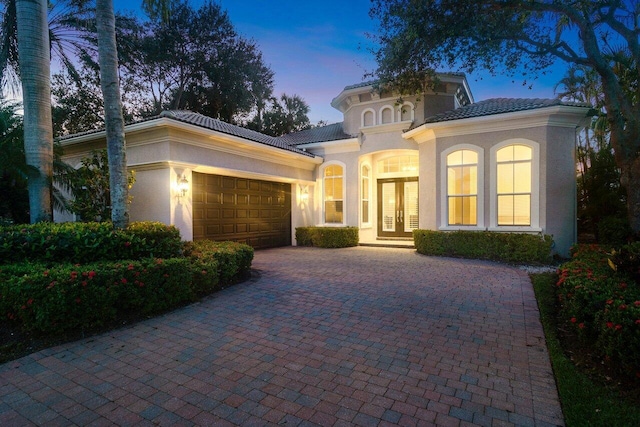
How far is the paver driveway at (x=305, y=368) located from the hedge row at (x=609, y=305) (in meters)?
0.56

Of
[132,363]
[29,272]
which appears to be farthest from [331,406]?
[29,272]

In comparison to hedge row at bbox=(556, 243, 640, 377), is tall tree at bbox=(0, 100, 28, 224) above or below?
above


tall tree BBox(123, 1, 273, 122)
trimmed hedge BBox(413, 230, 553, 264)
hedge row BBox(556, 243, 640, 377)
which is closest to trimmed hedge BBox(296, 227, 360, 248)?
trimmed hedge BBox(413, 230, 553, 264)

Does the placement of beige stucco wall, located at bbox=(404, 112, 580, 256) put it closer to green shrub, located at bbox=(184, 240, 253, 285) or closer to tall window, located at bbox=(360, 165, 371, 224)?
tall window, located at bbox=(360, 165, 371, 224)

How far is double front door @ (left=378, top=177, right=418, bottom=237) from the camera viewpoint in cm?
1420

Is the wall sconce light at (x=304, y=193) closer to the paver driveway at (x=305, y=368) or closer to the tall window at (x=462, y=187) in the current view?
the tall window at (x=462, y=187)

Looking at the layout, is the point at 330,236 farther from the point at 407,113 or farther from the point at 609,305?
the point at 609,305

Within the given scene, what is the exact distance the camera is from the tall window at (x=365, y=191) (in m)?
14.3

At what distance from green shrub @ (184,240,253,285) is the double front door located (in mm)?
8611

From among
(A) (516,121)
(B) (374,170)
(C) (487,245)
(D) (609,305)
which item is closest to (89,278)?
(D) (609,305)

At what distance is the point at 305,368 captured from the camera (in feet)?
11.1

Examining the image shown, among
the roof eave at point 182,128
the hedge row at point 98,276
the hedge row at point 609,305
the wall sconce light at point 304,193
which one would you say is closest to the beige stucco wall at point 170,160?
the roof eave at point 182,128

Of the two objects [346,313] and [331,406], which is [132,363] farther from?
[346,313]

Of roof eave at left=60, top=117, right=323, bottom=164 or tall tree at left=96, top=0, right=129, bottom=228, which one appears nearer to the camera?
tall tree at left=96, top=0, right=129, bottom=228
